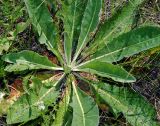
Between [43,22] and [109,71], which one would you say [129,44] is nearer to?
[109,71]

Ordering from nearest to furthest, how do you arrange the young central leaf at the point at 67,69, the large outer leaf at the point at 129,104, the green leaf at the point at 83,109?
the green leaf at the point at 83,109 → the large outer leaf at the point at 129,104 → the young central leaf at the point at 67,69

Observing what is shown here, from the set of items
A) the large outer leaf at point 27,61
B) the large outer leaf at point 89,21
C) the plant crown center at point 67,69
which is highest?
the large outer leaf at point 89,21

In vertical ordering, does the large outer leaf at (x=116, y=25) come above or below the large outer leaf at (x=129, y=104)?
above

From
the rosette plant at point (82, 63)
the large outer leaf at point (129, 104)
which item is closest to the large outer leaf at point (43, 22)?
the rosette plant at point (82, 63)

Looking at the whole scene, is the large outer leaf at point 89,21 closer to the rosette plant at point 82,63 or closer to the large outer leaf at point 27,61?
the rosette plant at point 82,63

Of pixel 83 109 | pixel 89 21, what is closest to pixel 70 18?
pixel 89 21

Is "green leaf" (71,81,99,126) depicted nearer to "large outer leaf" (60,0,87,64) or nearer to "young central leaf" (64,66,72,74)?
"young central leaf" (64,66,72,74)
